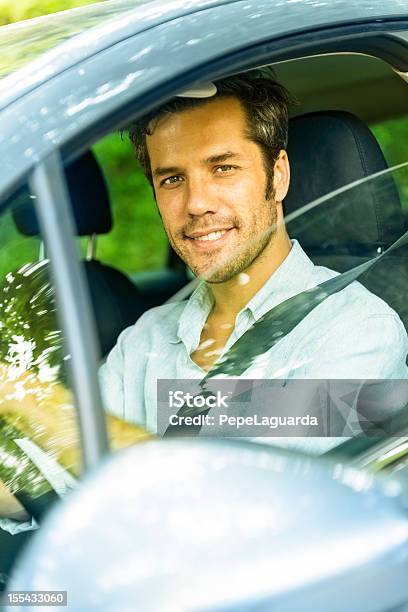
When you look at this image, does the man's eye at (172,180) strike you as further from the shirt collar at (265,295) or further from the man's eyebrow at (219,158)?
the shirt collar at (265,295)

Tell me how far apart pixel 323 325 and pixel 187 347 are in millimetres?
289

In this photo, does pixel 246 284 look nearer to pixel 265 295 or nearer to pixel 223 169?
pixel 265 295

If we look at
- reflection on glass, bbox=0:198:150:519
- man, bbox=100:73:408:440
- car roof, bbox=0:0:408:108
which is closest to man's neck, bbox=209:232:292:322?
man, bbox=100:73:408:440

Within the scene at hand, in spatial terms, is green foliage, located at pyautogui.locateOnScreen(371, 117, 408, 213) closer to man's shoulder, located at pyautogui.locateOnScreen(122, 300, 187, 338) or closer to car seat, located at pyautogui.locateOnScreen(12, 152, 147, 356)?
man's shoulder, located at pyautogui.locateOnScreen(122, 300, 187, 338)

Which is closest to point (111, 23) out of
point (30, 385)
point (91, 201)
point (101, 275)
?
point (30, 385)

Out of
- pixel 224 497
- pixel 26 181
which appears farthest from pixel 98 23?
pixel 224 497

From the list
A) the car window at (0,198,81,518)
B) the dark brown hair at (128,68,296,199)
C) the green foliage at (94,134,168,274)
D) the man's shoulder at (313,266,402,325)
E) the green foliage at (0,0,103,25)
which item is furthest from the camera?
the green foliage at (94,134,168,274)

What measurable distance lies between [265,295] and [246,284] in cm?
6

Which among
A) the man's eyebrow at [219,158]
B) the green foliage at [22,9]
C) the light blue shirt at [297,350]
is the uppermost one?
the green foliage at [22,9]

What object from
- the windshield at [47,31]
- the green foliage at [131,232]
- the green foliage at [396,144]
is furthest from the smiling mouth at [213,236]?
the green foliage at [131,232]

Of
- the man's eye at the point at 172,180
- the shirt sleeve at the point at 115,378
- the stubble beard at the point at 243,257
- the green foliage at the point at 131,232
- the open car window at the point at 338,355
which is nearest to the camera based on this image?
the shirt sleeve at the point at 115,378

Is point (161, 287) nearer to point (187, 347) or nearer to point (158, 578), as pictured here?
point (187, 347)

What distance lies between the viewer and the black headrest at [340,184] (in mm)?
2254

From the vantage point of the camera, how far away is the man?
1.89 metres
